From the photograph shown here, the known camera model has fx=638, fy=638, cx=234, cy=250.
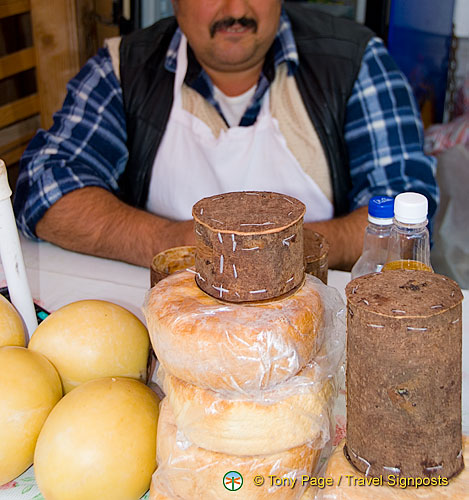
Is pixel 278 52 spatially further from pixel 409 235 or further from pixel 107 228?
pixel 409 235

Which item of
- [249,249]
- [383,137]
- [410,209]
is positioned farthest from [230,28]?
[249,249]

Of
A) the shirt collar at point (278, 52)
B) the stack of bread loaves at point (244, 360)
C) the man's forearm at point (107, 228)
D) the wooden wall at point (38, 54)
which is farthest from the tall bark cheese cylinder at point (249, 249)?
the wooden wall at point (38, 54)

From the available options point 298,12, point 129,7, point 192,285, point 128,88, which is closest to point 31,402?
point 192,285

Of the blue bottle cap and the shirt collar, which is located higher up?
the shirt collar

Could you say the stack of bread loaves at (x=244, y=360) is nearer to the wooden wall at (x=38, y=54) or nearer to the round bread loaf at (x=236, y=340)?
the round bread loaf at (x=236, y=340)

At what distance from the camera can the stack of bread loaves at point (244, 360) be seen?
61 cm

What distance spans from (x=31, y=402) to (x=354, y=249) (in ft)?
2.79

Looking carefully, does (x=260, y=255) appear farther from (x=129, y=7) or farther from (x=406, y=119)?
(x=129, y=7)

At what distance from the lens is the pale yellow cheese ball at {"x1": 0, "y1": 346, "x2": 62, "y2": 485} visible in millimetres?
709

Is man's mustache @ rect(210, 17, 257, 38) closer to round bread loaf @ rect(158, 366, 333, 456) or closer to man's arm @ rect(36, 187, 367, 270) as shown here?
man's arm @ rect(36, 187, 367, 270)

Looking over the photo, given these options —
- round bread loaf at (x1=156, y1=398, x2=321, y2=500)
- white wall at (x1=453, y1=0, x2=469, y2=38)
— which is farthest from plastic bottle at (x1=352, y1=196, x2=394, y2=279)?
white wall at (x1=453, y1=0, x2=469, y2=38)

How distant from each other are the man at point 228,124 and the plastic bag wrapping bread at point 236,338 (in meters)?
0.81

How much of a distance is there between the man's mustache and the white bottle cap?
0.92 meters

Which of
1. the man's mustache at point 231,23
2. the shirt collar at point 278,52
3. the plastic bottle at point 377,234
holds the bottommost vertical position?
the plastic bottle at point 377,234
